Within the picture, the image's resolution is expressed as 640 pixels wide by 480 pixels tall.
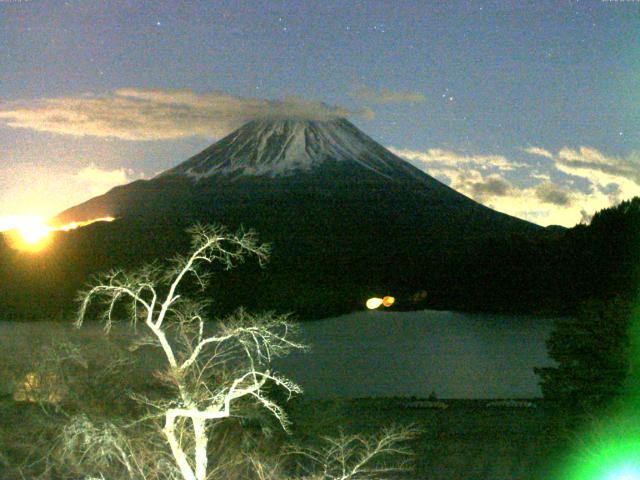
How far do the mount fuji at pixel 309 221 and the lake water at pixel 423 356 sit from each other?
184 cm

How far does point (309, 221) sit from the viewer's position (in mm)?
78250

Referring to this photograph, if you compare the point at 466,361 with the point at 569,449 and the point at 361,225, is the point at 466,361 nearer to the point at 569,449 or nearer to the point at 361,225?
the point at 569,449

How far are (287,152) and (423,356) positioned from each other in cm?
5273

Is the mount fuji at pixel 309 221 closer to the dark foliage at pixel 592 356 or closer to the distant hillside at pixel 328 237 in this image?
the distant hillside at pixel 328 237

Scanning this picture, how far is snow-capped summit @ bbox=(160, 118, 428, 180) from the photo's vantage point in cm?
8569

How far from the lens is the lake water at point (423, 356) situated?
30.2 metres

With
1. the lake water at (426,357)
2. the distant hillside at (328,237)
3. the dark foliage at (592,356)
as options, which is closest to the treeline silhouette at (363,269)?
the distant hillside at (328,237)

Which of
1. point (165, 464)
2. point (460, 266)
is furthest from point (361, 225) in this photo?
point (165, 464)

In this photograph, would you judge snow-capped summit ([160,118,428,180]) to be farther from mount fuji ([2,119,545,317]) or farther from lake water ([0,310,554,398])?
lake water ([0,310,554,398])

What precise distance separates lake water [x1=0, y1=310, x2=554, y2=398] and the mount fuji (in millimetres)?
1843

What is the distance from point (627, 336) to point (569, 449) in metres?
2.72

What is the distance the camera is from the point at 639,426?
10.4 m

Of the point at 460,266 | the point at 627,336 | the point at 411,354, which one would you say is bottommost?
the point at 411,354

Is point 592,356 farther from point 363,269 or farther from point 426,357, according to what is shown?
point 363,269
